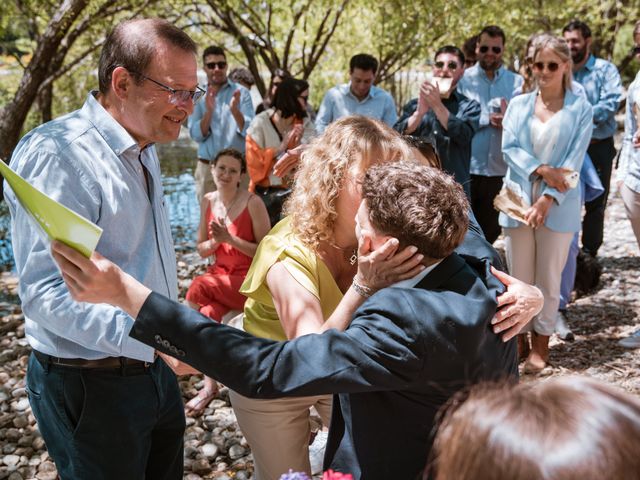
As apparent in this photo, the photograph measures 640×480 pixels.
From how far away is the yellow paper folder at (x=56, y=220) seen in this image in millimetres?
1671

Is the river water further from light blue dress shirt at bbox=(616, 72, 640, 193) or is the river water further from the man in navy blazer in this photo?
the man in navy blazer

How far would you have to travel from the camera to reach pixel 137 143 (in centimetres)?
240

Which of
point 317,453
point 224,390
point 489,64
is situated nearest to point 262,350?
point 317,453

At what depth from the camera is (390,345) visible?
1.79m

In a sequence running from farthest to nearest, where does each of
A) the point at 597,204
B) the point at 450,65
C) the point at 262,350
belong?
the point at 597,204 → the point at 450,65 → the point at 262,350

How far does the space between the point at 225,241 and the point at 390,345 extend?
3535mm

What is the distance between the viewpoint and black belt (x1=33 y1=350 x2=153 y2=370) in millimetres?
2313

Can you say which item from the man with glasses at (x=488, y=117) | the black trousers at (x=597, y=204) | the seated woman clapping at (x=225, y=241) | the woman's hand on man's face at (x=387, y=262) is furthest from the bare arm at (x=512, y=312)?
the black trousers at (x=597, y=204)

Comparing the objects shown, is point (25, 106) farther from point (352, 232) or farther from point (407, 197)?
point (407, 197)

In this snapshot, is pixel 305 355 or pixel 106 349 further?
pixel 106 349

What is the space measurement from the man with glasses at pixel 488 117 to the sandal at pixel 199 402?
134 inches

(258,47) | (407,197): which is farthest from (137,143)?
(258,47)

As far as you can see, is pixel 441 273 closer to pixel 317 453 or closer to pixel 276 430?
pixel 276 430

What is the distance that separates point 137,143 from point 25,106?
15.2ft
